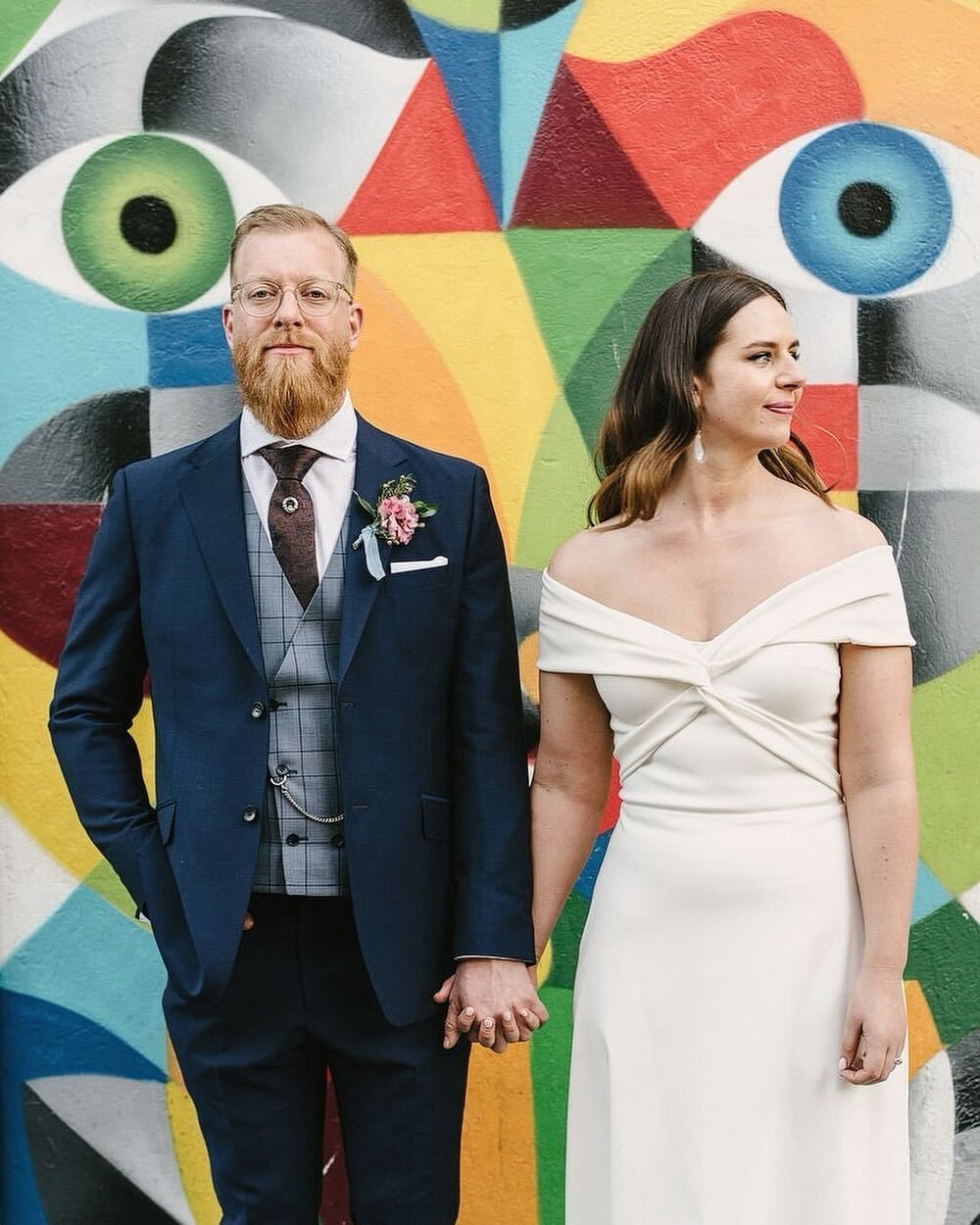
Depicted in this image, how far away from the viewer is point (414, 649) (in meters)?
2.56

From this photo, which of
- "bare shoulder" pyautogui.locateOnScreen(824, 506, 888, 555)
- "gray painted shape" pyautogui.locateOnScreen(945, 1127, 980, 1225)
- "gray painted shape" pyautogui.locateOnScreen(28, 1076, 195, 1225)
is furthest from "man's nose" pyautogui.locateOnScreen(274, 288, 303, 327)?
"gray painted shape" pyautogui.locateOnScreen(945, 1127, 980, 1225)

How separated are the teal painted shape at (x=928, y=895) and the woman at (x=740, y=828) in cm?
103

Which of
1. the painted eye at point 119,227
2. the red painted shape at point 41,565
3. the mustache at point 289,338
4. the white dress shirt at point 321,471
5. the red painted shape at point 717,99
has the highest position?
the red painted shape at point 717,99

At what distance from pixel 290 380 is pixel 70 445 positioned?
124 cm

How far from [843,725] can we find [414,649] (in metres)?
0.73

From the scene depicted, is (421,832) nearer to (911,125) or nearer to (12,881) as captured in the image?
(12,881)

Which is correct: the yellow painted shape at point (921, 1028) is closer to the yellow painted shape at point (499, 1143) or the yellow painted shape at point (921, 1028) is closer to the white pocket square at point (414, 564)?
the yellow painted shape at point (499, 1143)

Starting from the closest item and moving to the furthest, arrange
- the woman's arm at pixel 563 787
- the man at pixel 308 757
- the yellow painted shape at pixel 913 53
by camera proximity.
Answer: the man at pixel 308 757
the woman's arm at pixel 563 787
the yellow painted shape at pixel 913 53

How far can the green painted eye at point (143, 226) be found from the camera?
3.56 m

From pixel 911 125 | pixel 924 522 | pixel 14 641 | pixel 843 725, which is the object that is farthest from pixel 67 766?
pixel 911 125

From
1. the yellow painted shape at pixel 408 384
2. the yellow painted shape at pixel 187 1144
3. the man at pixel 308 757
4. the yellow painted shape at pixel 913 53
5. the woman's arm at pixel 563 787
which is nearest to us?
the man at pixel 308 757

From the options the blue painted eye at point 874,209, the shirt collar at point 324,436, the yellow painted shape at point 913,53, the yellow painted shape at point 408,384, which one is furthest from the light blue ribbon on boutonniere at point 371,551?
the yellow painted shape at point 913,53

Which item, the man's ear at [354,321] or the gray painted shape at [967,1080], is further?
the gray painted shape at [967,1080]

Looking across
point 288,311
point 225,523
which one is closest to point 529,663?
point 225,523
